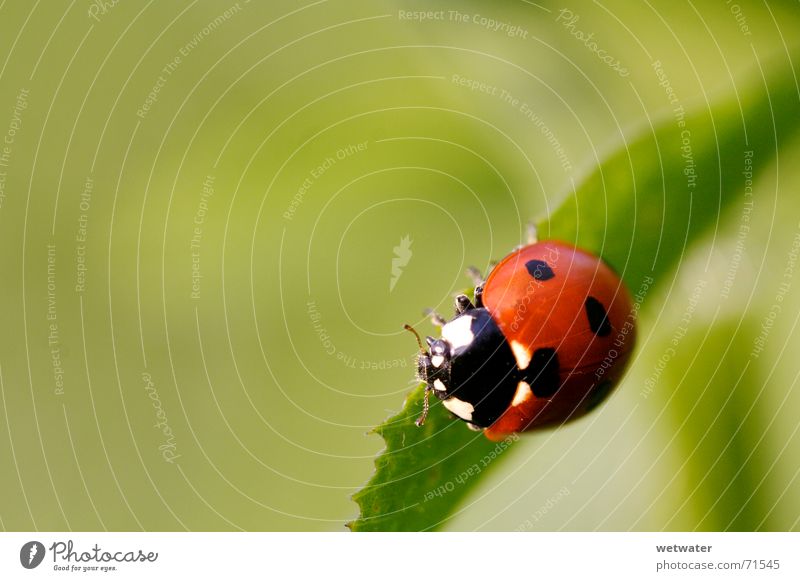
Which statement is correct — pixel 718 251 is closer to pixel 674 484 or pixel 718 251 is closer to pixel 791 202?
pixel 791 202

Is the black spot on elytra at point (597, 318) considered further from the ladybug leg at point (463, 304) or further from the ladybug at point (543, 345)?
the ladybug leg at point (463, 304)

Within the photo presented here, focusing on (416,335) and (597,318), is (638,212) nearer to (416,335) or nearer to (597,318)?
(597,318)

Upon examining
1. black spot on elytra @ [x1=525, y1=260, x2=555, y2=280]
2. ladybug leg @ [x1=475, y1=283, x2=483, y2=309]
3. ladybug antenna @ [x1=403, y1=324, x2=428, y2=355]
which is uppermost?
black spot on elytra @ [x1=525, y1=260, x2=555, y2=280]

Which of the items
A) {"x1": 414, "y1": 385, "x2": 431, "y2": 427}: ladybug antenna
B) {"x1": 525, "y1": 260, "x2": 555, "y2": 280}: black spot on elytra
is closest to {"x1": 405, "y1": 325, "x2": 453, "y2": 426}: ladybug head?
{"x1": 414, "y1": 385, "x2": 431, "y2": 427}: ladybug antenna

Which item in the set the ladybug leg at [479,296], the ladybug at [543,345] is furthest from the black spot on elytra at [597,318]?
the ladybug leg at [479,296]

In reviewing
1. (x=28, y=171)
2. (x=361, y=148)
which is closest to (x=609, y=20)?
(x=361, y=148)

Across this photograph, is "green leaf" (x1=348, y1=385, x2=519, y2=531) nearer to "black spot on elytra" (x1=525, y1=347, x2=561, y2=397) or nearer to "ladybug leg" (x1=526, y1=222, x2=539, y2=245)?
"black spot on elytra" (x1=525, y1=347, x2=561, y2=397)
